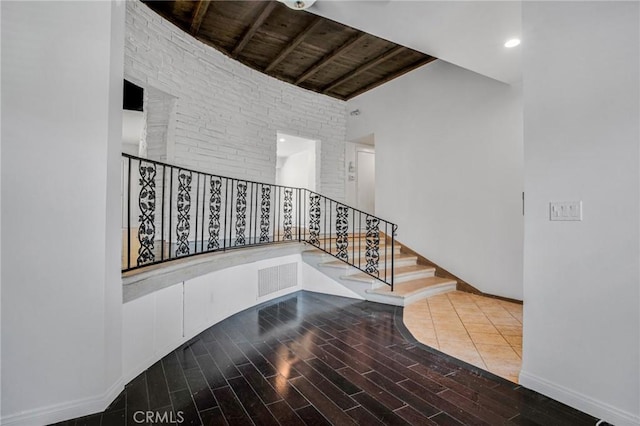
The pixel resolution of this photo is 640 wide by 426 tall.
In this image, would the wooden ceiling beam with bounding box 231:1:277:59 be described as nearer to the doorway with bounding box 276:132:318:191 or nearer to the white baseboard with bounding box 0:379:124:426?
the doorway with bounding box 276:132:318:191

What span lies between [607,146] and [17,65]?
3.34 meters

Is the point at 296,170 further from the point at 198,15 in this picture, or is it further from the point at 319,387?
the point at 319,387

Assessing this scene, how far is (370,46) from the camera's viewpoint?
14.9 ft

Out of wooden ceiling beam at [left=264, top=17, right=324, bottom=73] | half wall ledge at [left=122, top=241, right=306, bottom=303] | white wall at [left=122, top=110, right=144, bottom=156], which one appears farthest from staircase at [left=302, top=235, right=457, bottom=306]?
white wall at [left=122, top=110, right=144, bottom=156]

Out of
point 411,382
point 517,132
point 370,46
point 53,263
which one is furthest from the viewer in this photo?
point 370,46

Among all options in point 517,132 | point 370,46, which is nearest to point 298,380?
point 517,132

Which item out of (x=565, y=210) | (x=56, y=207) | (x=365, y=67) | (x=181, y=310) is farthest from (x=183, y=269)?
(x=365, y=67)

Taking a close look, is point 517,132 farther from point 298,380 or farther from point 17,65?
point 17,65

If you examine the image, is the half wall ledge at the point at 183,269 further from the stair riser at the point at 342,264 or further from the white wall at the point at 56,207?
the stair riser at the point at 342,264

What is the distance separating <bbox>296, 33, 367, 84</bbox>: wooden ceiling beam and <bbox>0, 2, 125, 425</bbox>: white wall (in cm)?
324

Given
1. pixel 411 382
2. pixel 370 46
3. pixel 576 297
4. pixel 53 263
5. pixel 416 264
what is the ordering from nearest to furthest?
1. pixel 53 263
2. pixel 576 297
3. pixel 411 382
4. pixel 370 46
5. pixel 416 264

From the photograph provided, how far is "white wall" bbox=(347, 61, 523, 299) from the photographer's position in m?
4.08

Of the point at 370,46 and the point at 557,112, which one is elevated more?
the point at 370,46

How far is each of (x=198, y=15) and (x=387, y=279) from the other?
4.34m
